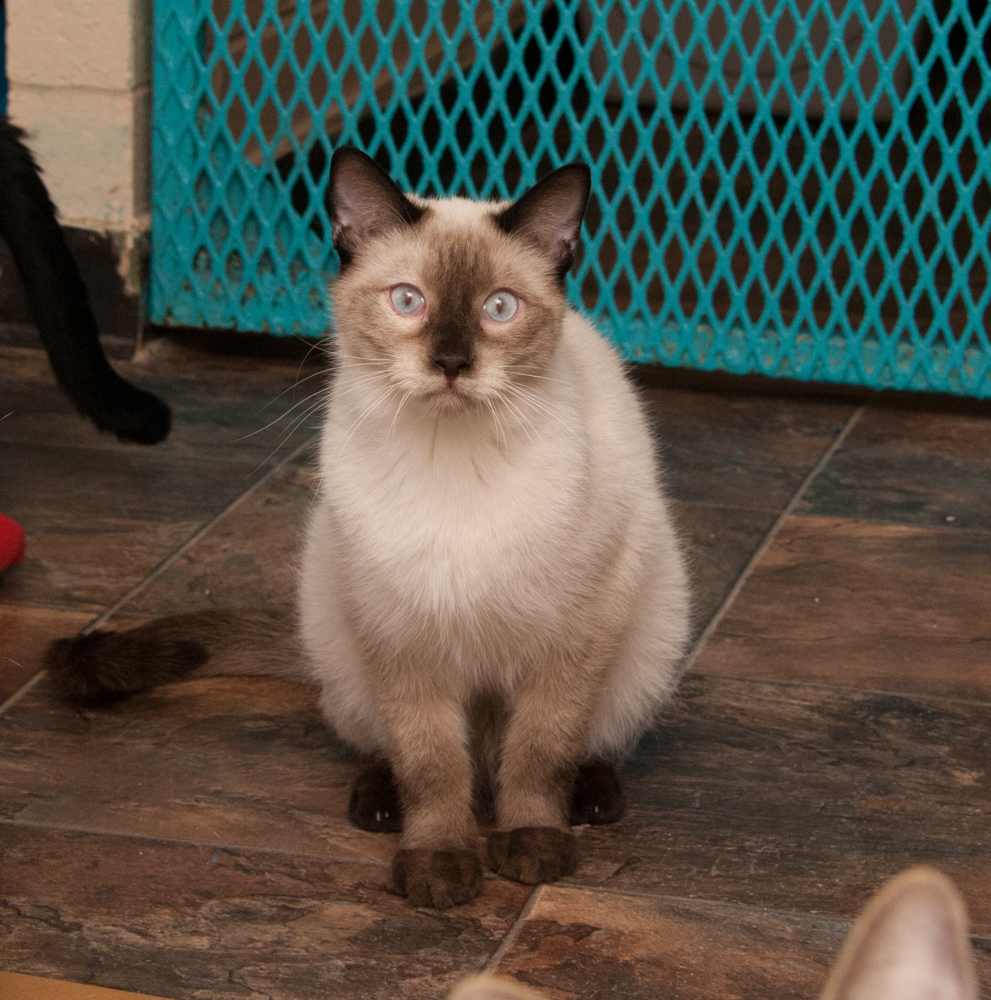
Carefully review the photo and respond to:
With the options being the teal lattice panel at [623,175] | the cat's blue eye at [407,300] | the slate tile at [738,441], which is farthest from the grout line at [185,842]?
the teal lattice panel at [623,175]

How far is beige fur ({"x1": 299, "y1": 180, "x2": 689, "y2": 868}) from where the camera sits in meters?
1.87

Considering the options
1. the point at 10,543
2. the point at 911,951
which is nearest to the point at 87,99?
the point at 10,543

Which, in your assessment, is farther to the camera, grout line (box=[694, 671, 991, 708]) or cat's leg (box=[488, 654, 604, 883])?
grout line (box=[694, 671, 991, 708])

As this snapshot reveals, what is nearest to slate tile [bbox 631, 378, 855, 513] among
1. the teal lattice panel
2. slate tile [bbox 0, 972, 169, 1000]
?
the teal lattice panel

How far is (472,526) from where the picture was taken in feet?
6.15

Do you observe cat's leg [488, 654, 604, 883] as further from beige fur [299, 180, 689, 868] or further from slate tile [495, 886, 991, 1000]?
slate tile [495, 886, 991, 1000]

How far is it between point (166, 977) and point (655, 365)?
2.86 m

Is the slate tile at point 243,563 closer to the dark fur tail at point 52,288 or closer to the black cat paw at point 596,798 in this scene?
the dark fur tail at point 52,288

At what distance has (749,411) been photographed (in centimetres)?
398

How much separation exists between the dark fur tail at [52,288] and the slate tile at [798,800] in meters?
1.36

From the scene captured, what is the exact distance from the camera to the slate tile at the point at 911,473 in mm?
3275

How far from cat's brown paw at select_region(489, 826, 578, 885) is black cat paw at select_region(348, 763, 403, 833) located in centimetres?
17

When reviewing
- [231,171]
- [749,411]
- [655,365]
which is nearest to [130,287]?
[231,171]

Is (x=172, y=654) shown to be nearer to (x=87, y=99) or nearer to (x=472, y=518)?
(x=472, y=518)
